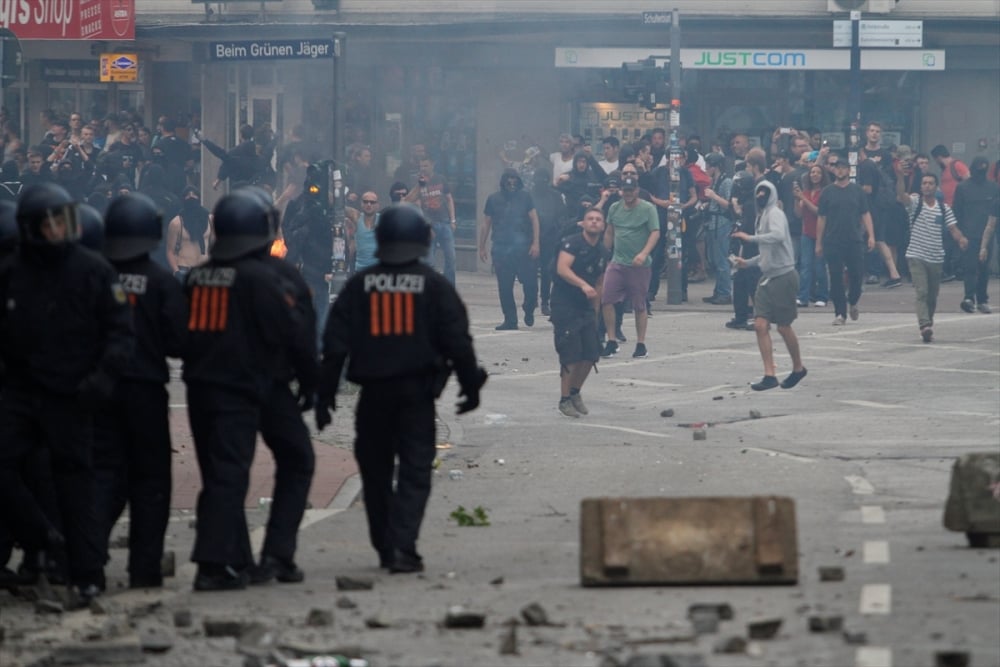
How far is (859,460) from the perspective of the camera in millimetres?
12570

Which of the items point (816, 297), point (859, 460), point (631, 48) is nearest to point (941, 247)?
point (816, 297)

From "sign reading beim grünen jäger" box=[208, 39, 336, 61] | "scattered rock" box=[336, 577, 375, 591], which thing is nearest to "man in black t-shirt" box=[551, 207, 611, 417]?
"sign reading beim grünen jäger" box=[208, 39, 336, 61]

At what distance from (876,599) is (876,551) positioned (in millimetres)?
1405

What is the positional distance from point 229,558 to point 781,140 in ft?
67.9

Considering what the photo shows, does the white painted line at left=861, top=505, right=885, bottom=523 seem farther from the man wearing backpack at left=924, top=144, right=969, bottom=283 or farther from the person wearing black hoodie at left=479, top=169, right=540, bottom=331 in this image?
the man wearing backpack at left=924, top=144, right=969, bottom=283

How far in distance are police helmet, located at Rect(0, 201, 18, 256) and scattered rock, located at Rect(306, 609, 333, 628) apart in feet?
8.71

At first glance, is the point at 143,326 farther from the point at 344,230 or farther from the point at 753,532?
the point at 344,230

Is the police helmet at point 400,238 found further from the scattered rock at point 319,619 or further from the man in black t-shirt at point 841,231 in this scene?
the man in black t-shirt at point 841,231

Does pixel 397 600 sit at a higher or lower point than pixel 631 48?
lower

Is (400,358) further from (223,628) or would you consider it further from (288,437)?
(223,628)

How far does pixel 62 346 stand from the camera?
7.87 metres

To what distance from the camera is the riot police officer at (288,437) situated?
8336 millimetres

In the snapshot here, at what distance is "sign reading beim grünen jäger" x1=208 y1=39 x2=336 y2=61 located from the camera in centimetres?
2045

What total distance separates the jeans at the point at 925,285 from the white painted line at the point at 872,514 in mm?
9201
